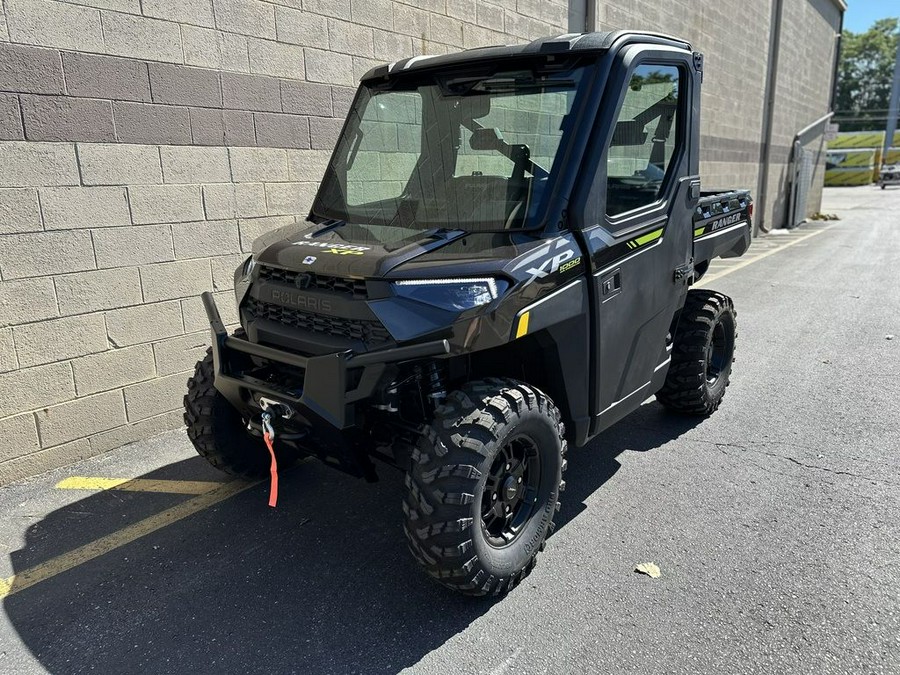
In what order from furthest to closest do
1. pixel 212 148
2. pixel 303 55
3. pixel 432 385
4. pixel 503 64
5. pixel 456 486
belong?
pixel 303 55 < pixel 212 148 < pixel 503 64 < pixel 432 385 < pixel 456 486

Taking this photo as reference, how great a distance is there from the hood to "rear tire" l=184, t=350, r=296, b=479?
0.82 m

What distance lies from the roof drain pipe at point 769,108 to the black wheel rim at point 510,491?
15.9m

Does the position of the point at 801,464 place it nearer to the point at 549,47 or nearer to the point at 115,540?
the point at 549,47

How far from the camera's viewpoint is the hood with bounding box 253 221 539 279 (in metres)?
2.80

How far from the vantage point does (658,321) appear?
388 cm

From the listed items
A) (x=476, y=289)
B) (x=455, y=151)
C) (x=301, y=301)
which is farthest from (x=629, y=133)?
(x=301, y=301)

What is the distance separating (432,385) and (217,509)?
1770 millimetres

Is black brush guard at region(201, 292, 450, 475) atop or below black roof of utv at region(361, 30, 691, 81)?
below

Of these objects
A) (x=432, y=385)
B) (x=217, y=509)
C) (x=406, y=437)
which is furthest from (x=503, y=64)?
(x=217, y=509)

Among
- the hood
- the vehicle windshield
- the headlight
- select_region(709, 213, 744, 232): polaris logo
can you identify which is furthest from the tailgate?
the headlight

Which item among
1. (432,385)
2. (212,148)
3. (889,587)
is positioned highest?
(212,148)

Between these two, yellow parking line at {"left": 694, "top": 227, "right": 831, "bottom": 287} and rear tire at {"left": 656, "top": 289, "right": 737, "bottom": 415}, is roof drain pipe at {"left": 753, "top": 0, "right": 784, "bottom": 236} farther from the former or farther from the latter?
rear tire at {"left": 656, "top": 289, "right": 737, "bottom": 415}

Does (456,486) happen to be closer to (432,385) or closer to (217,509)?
(432,385)

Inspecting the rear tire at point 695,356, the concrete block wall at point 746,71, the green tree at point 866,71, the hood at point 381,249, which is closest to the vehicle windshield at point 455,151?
the hood at point 381,249
